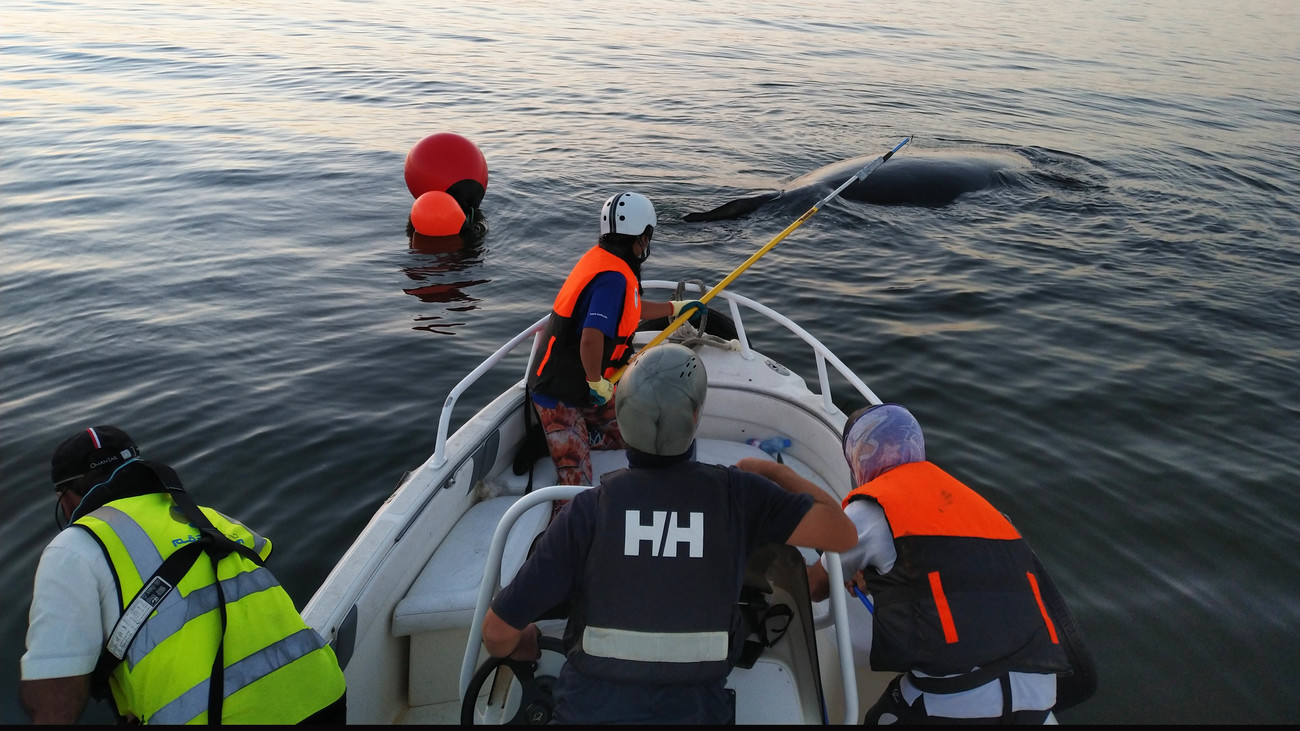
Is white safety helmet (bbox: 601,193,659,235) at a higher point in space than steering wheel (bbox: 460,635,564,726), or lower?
higher

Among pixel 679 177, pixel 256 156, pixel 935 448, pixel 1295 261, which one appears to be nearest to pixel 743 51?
pixel 679 177

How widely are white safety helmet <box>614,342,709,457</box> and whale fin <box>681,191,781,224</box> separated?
32.7ft

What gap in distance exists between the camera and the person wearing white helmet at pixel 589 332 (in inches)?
187

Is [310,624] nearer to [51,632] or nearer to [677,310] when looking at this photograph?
[51,632]

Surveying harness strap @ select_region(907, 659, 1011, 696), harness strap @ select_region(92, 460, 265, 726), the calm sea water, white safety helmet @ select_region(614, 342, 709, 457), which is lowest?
the calm sea water

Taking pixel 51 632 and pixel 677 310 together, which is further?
pixel 677 310

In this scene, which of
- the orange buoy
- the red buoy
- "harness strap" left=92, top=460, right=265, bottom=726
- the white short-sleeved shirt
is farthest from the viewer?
the red buoy

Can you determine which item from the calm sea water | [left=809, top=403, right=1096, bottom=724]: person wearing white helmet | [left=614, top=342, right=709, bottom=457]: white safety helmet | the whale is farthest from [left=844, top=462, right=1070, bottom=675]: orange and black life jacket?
the whale

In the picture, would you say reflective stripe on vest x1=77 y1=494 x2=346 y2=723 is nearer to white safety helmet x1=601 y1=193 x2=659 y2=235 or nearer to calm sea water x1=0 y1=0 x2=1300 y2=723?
calm sea water x1=0 y1=0 x2=1300 y2=723

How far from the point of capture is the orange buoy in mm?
11344

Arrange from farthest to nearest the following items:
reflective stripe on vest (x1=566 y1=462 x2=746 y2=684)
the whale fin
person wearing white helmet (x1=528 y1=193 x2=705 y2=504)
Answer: the whale fin
person wearing white helmet (x1=528 y1=193 x2=705 y2=504)
reflective stripe on vest (x1=566 y1=462 x2=746 y2=684)

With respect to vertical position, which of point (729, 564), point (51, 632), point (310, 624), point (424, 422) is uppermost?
point (729, 564)

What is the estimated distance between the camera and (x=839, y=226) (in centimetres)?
1250

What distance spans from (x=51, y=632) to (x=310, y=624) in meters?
1.01
